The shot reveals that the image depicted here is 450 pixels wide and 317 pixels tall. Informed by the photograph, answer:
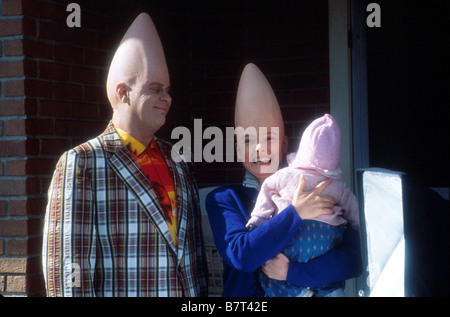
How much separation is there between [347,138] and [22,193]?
5.57 ft

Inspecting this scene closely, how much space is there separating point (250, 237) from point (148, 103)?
661 mm

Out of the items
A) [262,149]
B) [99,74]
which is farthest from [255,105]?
[99,74]

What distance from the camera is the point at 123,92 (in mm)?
2383

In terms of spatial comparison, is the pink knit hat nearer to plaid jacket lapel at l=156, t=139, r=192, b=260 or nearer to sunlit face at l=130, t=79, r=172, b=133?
plaid jacket lapel at l=156, t=139, r=192, b=260

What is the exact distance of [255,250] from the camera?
219 centimetres

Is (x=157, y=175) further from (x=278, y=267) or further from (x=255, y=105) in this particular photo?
(x=278, y=267)

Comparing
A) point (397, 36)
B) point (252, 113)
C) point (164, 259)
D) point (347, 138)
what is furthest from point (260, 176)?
point (397, 36)

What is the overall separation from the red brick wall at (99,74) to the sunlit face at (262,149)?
951 millimetres

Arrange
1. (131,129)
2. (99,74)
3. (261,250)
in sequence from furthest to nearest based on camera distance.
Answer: (99,74)
(131,129)
(261,250)

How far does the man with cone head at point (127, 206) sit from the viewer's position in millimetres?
2211

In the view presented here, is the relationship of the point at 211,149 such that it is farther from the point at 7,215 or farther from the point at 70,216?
the point at 70,216

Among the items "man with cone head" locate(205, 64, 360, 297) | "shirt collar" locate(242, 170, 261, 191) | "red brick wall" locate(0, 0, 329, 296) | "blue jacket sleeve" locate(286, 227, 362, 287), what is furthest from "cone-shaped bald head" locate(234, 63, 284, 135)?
"red brick wall" locate(0, 0, 329, 296)

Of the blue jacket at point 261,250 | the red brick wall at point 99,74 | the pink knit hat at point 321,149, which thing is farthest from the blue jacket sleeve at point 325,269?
the red brick wall at point 99,74

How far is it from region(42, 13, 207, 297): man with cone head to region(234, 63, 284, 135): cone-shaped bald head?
315mm
